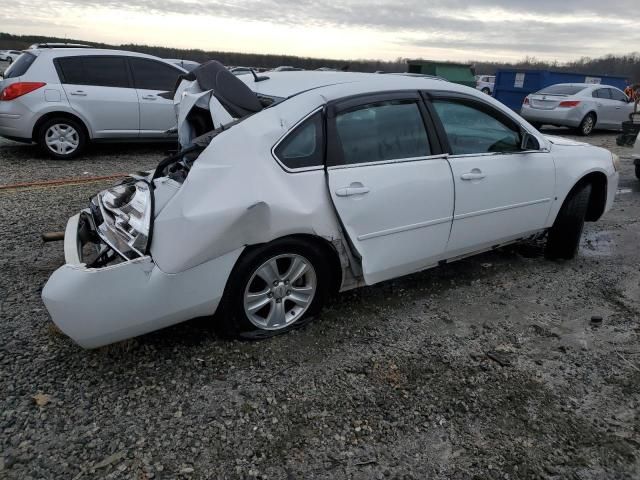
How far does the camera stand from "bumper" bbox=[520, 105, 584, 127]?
43.5 ft

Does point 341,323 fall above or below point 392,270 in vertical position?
below

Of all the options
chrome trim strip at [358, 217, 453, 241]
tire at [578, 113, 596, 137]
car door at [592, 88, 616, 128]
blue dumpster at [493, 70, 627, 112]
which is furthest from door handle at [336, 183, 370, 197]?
blue dumpster at [493, 70, 627, 112]

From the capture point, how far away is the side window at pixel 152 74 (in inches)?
323

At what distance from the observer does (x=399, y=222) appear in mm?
3246

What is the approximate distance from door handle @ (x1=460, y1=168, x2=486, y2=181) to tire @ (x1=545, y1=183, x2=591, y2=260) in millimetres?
1241

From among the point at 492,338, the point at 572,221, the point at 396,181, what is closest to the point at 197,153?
the point at 396,181

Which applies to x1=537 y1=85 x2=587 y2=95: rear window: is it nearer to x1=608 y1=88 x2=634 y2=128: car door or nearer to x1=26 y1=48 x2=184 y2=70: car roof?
x1=608 y1=88 x2=634 y2=128: car door

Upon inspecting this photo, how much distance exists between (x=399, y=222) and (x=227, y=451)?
5.68 ft

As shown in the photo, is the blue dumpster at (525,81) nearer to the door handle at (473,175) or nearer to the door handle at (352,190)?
the door handle at (473,175)

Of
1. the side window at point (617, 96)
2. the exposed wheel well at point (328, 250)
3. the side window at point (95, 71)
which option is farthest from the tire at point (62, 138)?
the side window at point (617, 96)

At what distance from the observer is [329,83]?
3373 millimetres

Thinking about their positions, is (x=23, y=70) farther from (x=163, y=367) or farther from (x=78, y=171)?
(x=163, y=367)

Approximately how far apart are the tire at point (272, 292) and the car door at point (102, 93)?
6197 millimetres

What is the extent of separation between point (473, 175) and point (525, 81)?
1584cm
